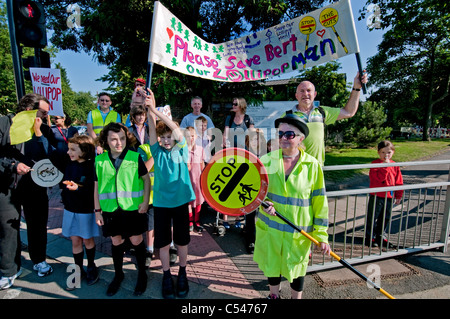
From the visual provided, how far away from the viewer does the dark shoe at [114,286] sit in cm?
254

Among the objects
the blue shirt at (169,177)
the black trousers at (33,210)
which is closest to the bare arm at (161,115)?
the blue shirt at (169,177)

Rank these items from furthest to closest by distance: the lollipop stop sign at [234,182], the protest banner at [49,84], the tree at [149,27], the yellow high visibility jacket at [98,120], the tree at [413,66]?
the tree at [413,66]
the tree at [149,27]
the yellow high visibility jacket at [98,120]
the protest banner at [49,84]
the lollipop stop sign at [234,182]

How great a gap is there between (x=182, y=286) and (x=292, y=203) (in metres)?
1.53

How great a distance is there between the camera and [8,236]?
268 cm

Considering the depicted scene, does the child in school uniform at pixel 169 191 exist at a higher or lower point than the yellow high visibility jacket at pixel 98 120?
lower

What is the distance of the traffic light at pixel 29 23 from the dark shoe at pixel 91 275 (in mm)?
3483

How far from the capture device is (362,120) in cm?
1602

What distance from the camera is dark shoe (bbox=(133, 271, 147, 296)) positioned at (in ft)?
8.33

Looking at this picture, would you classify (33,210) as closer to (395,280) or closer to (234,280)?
(234,280)

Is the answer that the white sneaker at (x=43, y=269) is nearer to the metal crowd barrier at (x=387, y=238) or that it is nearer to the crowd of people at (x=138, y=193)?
the crowd of people at (x=138, y=193)

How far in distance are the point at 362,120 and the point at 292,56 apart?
15.7 m

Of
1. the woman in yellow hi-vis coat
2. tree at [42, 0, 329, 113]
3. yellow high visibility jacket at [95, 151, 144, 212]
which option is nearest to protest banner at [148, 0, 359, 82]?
yellow high visibility jacket at [95, 151, 144, 212]
